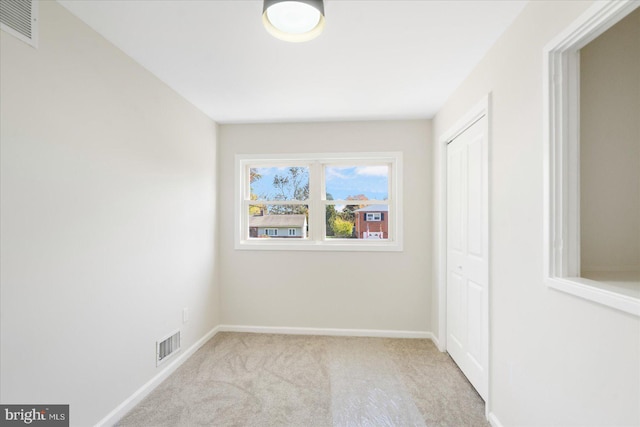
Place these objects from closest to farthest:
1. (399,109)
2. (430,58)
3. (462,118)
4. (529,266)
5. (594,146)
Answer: (594,146), (529,266), (430,58), (462,118), (399,109)

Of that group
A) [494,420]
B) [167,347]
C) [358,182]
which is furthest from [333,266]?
[494,420]

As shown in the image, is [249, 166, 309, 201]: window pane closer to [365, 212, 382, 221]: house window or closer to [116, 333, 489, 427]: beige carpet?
Answer: [365, 212, 382, 221]: house window

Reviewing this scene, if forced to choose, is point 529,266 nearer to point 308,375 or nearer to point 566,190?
point 566,190

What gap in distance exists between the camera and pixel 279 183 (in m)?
3.74

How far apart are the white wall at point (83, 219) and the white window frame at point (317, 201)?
39.9 inches

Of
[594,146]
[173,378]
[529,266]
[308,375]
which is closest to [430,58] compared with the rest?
[594,146]

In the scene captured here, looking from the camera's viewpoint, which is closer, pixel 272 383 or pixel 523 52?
pixel 523 52

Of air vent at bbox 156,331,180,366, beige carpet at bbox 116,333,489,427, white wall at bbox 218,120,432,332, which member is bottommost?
beige carpet at bbox 116,333,489,427

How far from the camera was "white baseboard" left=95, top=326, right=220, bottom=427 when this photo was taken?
1.94 metres

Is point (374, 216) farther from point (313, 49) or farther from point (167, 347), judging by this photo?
point (167, 347)

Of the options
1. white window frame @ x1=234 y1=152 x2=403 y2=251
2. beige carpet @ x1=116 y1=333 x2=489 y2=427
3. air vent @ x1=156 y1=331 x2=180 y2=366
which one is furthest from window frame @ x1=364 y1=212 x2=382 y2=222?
air vent @ x1=156 y1=331 x2=180 y2=366

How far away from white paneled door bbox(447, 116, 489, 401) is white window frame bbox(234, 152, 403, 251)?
702 mm

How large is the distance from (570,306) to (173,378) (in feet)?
9.27

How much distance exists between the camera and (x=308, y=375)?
256 cm
